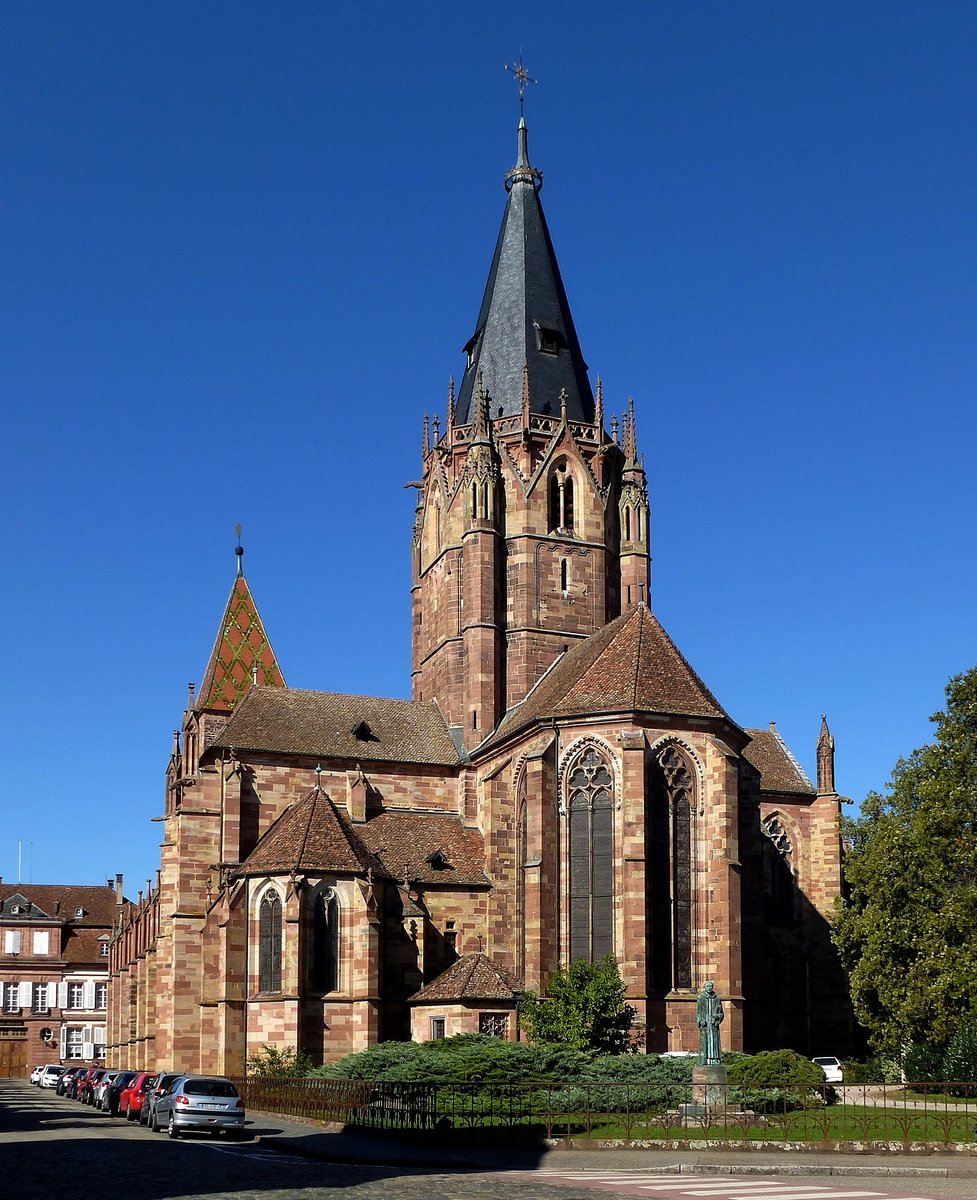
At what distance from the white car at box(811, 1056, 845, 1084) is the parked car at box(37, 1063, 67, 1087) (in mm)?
36496

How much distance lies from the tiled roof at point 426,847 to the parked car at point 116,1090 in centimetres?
1284

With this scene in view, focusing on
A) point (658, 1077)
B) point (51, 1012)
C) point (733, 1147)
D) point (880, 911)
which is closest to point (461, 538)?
point (880, 911)

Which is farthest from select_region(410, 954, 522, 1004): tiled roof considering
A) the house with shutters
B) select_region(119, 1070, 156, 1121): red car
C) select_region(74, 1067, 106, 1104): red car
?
the house with shutters

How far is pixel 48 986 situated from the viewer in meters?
101

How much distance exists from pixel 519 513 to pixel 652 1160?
3807 centimetres

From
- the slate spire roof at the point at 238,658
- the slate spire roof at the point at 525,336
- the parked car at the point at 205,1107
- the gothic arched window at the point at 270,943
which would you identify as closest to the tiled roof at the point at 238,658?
the slate spire roof at the point at 238,658

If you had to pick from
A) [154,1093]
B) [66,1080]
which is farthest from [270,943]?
[66,1080]

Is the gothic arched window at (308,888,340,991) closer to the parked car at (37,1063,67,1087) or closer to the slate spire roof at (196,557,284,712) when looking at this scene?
the slate spire roof at (196,557,284,712)

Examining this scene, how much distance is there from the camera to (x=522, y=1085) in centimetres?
3309

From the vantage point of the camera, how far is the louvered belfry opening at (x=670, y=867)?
49.2m

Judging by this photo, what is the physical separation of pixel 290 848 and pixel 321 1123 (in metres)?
17.5

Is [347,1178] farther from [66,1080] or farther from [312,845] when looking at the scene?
[66,1080]

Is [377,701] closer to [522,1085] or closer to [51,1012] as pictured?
[522,1085]

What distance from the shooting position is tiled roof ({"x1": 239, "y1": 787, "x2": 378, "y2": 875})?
52000 millimetres
